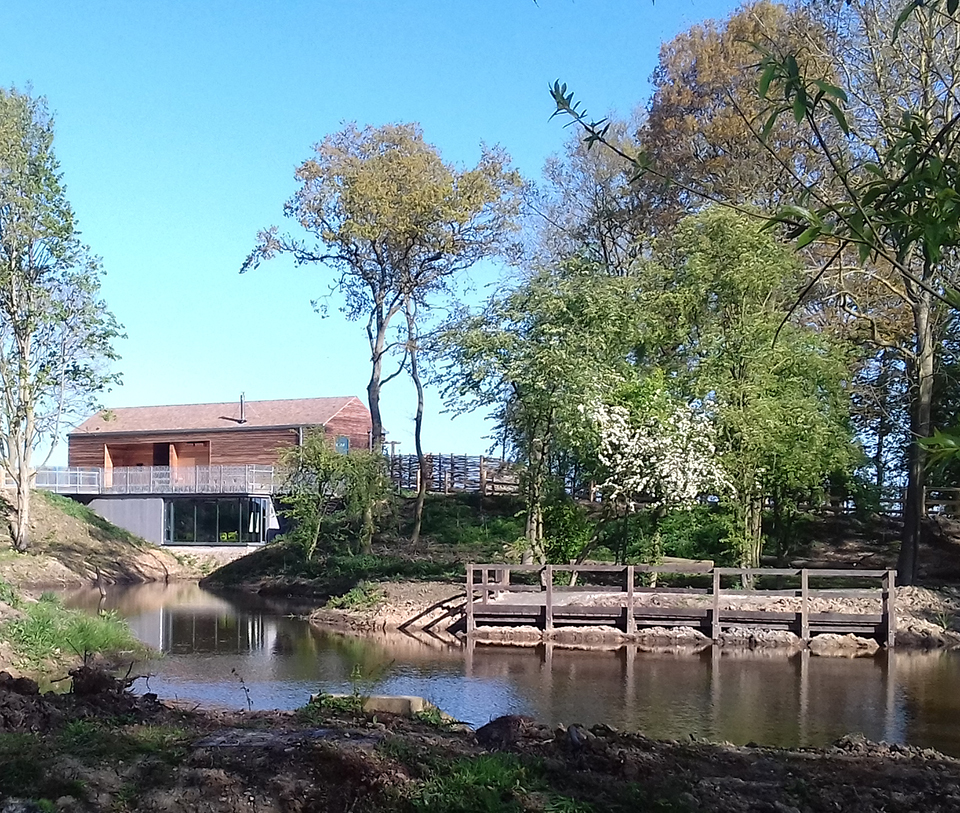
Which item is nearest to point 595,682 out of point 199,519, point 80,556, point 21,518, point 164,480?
point 21,518

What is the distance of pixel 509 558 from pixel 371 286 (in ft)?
39.5

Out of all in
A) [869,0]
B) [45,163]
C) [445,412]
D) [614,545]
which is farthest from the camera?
[45,163]

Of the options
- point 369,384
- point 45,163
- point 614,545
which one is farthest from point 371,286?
point 614,545

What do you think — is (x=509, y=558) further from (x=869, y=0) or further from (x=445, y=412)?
(x=869, y=0)

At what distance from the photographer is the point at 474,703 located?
13.5 metres

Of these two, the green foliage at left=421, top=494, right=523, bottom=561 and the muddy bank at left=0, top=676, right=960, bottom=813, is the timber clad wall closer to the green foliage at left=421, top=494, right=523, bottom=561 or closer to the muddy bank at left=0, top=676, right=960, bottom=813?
the green foliage at left=421, top=494, right=523, bottom=561

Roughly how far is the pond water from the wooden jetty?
3.10 feet

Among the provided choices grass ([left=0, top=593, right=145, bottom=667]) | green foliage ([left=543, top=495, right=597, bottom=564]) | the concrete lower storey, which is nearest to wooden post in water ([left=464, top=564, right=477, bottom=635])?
green foliage ([left=543, top=495, right=597, bottom=564])

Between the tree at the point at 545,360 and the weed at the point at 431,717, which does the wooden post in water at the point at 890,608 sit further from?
the weed at the point at 431,717

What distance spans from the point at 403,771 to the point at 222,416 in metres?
43.8

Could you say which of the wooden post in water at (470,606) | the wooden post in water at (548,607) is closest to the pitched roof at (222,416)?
the wooden post in water at (470,606)

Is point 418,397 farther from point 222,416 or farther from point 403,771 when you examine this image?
point 403,771

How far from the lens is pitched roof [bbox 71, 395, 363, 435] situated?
46.0 meters

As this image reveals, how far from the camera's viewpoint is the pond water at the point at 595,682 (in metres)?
12.5
